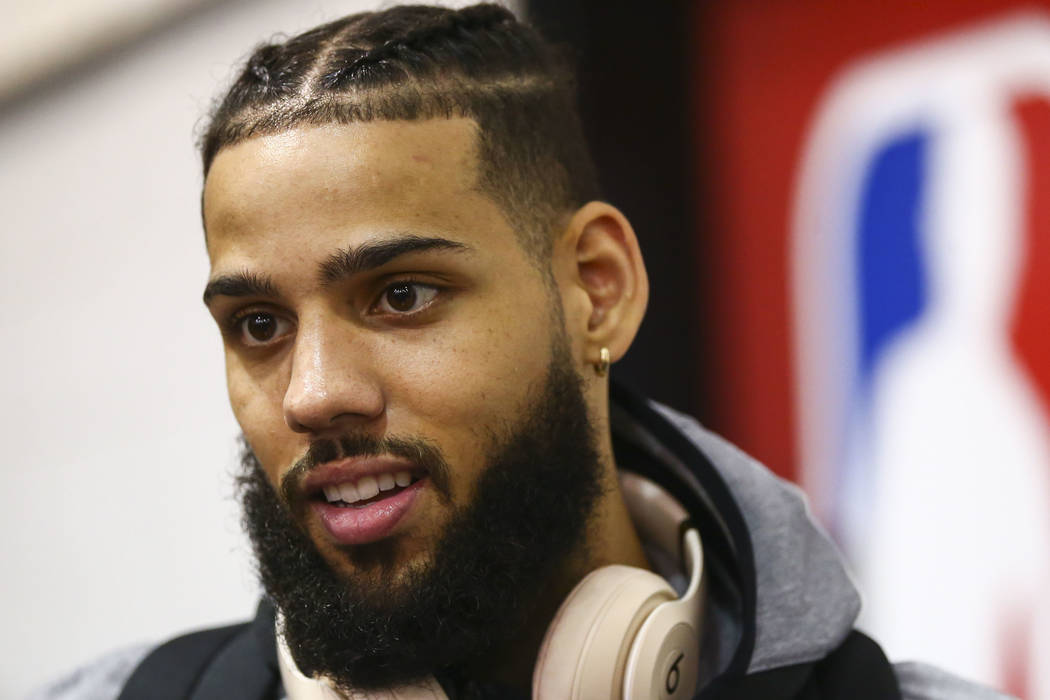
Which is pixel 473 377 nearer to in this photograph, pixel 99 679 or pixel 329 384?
pixel 329 384

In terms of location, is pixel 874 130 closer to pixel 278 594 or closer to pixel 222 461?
pixel 278 594

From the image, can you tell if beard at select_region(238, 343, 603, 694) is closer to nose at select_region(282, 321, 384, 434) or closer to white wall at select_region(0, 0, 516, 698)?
nose at select_region(282, 321, 384, 434)

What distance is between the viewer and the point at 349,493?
1107mm

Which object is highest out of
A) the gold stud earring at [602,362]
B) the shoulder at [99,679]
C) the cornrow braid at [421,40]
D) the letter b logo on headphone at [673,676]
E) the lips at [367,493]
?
the cornrow braid at [421,40]

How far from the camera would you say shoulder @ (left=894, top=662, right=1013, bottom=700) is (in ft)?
4.09

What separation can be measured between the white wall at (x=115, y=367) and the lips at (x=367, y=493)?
1.44 m

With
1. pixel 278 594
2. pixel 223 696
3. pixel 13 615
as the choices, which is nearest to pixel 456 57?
pixel 278 594

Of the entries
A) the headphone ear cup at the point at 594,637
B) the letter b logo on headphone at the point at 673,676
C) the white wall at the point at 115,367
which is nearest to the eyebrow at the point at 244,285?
the headphone ear cup at the point at 594,637

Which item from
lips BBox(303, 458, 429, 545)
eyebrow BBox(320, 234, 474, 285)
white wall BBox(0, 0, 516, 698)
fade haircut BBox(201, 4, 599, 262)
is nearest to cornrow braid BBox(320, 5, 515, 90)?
fade haircut BBox(201, 4, 599, 262)

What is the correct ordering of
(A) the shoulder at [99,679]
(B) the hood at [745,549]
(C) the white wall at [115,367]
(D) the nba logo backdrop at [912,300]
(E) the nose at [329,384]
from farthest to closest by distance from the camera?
(C) the white wall at [115,367], (D) the nba logo backdrop at [912,300], (A) the shoulder at [99,679], (B) the hood at [745,549], (E) the nose at [329,384]

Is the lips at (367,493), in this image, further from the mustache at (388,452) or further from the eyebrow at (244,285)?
the eyebrow at (244,285)

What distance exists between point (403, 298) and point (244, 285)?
0.16 m

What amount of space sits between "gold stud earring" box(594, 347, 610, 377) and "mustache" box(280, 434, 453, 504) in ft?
0.80

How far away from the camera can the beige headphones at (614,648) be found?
1.07 m
